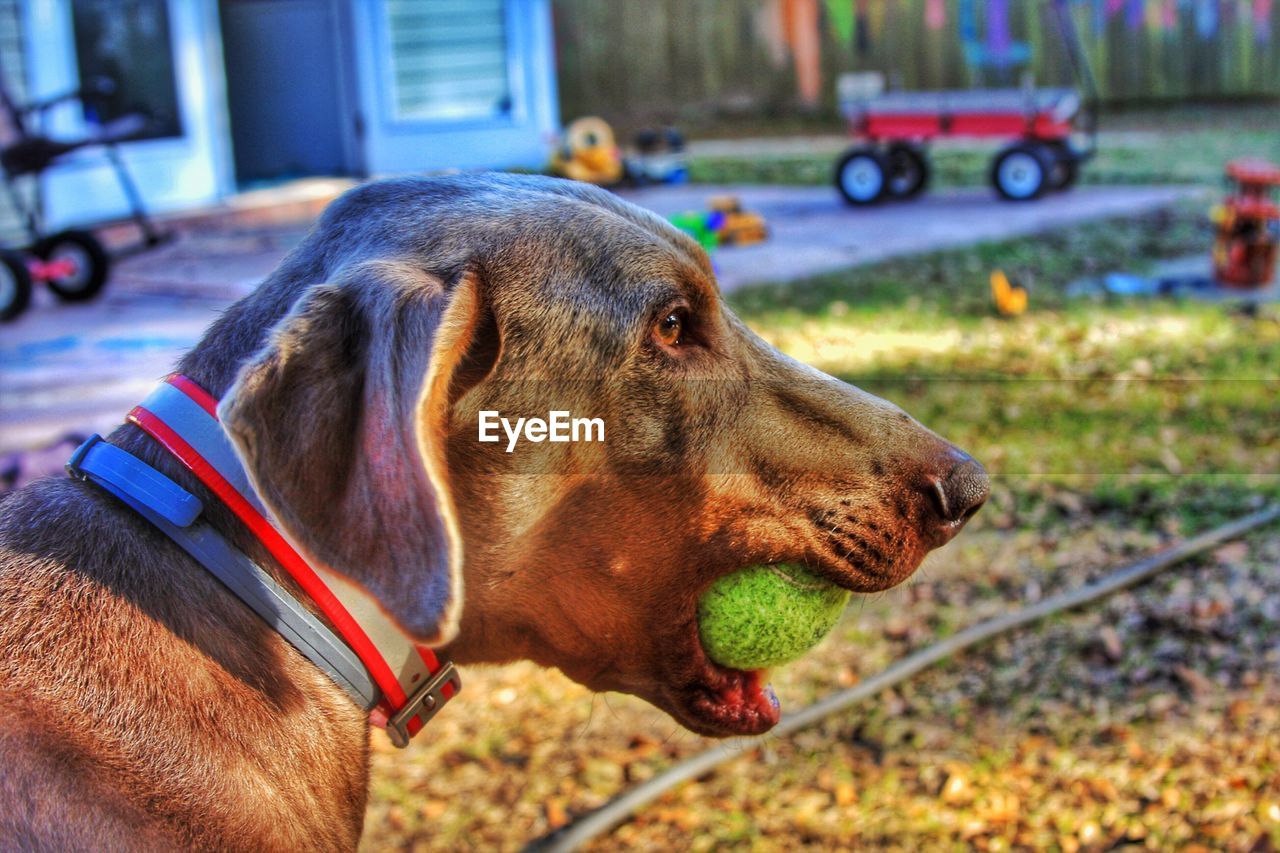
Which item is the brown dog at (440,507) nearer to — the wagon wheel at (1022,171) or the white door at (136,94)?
the white door at (136,94)

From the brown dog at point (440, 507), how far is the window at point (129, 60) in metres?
10.8

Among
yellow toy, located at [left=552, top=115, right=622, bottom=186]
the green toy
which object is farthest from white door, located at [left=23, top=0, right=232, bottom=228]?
the green toy

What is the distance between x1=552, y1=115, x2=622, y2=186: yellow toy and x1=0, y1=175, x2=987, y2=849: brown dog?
10382mm

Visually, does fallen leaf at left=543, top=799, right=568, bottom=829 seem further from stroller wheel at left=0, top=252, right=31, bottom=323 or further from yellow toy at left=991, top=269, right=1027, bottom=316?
stroller wheel at left=0, top=252, right=31, bottom=323

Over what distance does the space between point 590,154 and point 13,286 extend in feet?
19.0

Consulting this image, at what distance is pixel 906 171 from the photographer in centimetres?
1261

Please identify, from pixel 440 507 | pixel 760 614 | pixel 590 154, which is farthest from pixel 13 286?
pixel 440 507

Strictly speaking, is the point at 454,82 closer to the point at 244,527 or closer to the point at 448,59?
the point at 448,59

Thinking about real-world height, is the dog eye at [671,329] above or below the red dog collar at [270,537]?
above

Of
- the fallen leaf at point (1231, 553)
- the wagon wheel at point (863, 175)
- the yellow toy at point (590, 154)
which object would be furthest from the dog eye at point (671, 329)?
the wagon wheel at point (863, 175)

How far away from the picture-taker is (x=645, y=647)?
218cm

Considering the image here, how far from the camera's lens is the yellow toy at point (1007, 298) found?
8.64 m

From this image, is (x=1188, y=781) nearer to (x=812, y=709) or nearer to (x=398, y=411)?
(x=812, y=709)
